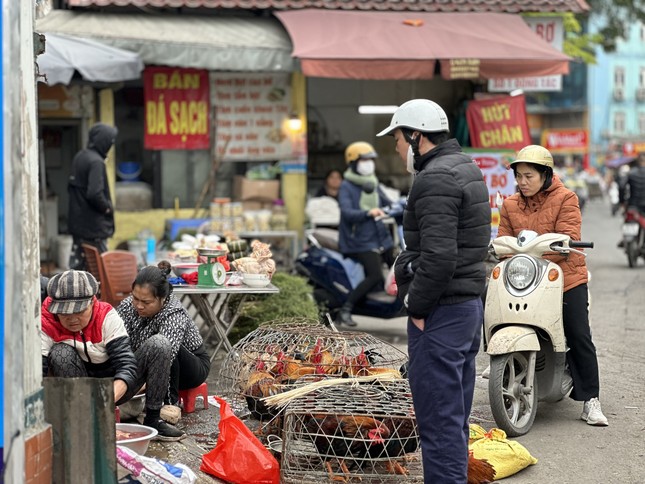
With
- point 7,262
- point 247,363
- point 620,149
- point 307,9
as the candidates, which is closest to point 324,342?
point 247,363

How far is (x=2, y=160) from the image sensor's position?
13.5 feet

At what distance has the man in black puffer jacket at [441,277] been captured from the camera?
193 inches

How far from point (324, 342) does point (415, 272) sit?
6.25 feet

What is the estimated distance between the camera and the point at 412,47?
13.1m

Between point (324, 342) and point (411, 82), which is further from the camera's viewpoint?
point (411, 82)

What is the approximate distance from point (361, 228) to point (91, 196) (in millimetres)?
2693

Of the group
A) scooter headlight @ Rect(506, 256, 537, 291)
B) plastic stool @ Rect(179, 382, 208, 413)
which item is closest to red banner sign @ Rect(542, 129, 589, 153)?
scooter headlight @ Rect(506, 256, 537, 291)

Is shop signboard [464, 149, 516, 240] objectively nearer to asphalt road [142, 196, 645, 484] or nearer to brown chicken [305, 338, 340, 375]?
asphalt road [142, 196, 645, 484]

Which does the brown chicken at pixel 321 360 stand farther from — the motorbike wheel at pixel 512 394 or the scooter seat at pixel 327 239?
the scooter seat at pixel 327 239

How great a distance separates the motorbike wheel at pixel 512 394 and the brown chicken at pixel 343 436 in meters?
1.11

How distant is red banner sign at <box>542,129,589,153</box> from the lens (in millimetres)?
59312

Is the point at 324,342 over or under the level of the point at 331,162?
under

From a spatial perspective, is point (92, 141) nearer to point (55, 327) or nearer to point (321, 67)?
point (321, 67)

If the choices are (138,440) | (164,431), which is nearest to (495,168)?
(164,431)
